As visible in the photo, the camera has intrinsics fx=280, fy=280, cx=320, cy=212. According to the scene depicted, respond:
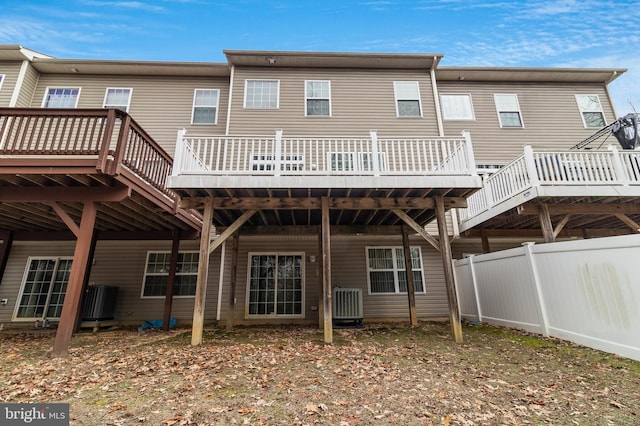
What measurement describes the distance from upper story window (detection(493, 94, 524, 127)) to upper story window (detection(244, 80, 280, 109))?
9006mm

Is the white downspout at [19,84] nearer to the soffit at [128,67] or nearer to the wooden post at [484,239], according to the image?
the soffit at [128,67]

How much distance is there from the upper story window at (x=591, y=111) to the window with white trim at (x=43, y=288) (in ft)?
65.6

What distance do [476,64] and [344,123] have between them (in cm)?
609

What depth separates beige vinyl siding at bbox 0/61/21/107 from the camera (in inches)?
394

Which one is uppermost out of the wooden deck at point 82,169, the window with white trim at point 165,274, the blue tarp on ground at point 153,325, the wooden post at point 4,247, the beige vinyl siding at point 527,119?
the beige vinyl siding at point 527,119

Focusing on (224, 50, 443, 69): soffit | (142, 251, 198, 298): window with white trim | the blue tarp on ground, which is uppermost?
(224, 50, 443, 69): soffit

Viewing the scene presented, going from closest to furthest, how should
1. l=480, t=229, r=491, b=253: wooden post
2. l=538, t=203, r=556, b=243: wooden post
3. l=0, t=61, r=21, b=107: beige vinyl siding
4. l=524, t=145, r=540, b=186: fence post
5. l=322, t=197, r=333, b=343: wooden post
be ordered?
1. l=322, t=197, r=333, b=343: wooden post
2. l=524, t=145, r=540, b=186: fence post
3. l=538, t=203, r=556, b=243: wooden post
4. l=480, t=229, r=491, b=253: wooden post
5. l=0, t=61, r=21, b=107: beige vinyl siding

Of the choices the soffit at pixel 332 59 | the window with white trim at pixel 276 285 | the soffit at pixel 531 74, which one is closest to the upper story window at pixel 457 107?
the soffit at pixel 531 74

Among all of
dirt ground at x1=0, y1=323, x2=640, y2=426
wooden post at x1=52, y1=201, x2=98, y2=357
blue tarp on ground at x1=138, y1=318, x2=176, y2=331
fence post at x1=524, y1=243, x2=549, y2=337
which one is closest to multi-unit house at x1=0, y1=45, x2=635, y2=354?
wooden post at x1=52, y1=201, x2=98, y2=357

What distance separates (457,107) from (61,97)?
51.2 ft

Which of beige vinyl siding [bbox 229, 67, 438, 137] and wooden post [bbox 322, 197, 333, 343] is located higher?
beige vinyl siding [bbox 229, 67, 438, 137]

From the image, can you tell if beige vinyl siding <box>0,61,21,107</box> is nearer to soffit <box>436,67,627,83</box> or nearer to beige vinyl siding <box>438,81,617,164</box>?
soffit <box>436,67,627,83</box>

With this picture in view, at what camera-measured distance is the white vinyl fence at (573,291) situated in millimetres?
4520

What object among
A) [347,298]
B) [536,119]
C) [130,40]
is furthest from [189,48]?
[536,119]
